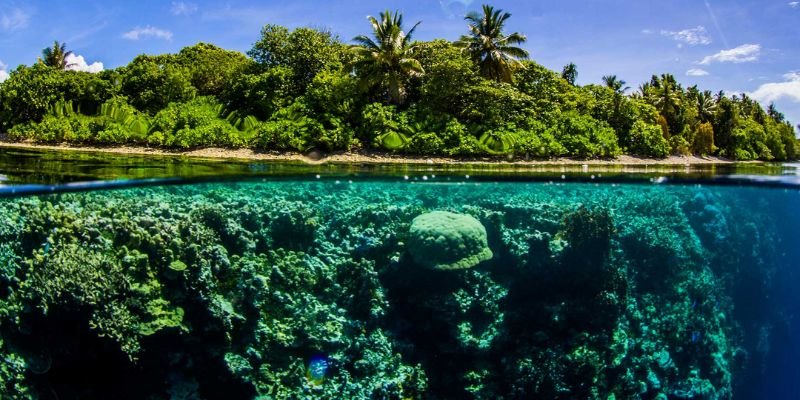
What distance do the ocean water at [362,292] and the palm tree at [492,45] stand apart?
19783mm

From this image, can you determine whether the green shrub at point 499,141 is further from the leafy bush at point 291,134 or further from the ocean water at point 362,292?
the ocean water at point 362,292

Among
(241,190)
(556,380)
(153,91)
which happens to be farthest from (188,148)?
(556,380)

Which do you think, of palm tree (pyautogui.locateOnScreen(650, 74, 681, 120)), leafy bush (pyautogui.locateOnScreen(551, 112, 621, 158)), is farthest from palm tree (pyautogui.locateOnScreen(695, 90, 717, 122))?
leafy bush (pyautogui.locateOnScreen(551, 112, 621, 158))

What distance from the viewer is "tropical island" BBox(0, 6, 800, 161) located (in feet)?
86.5

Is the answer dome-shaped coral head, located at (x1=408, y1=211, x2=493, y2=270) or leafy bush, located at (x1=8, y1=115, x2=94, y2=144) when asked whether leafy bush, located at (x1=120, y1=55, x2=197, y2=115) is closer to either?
leafy bush, located at (x1=8, y1=115, x2=94, y2=144)

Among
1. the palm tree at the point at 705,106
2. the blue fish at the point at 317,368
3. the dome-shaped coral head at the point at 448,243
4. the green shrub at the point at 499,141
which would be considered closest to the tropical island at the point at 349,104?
the green shrub at the point at 499,141

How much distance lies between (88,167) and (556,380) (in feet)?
37.1

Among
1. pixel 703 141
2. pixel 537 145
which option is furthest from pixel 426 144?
pixel 703 141

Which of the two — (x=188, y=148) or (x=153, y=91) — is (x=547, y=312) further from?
(x=153, y=91)

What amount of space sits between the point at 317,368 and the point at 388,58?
828 inches

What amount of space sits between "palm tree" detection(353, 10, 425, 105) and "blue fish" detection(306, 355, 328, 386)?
62.2 feet

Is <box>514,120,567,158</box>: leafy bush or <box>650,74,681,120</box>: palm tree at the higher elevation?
<box>650,74,681,120</box>: palm tree

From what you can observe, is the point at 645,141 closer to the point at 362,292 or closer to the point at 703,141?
the point at 703,141

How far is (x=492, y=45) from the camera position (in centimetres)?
3556
